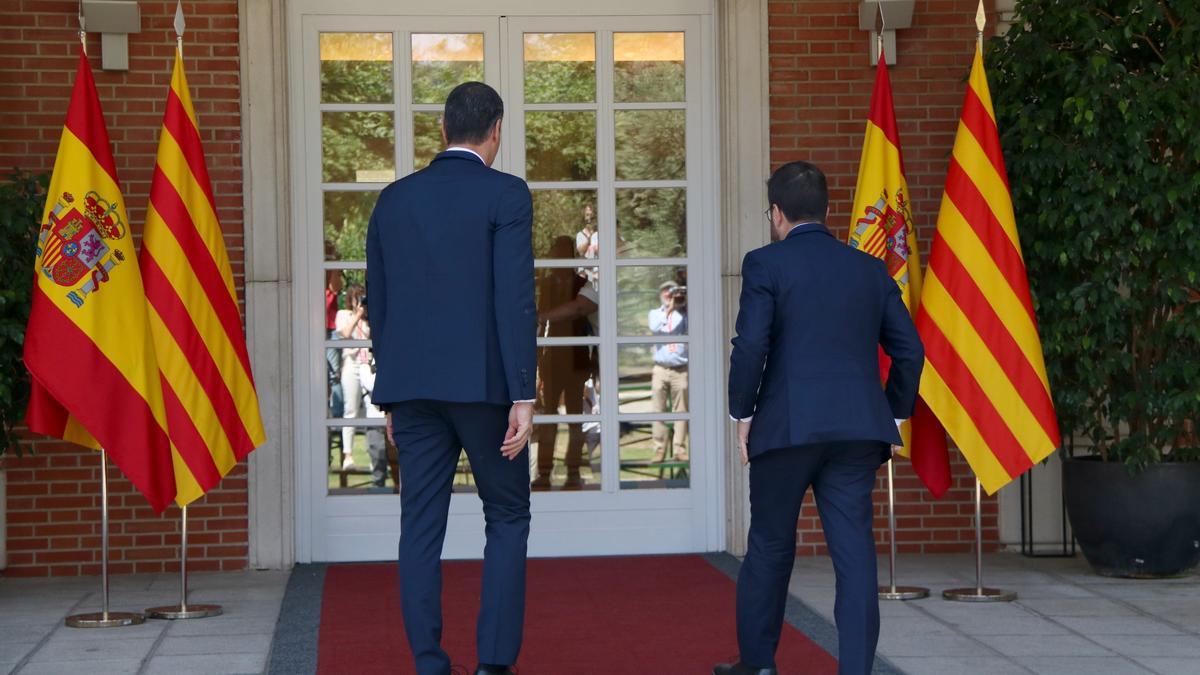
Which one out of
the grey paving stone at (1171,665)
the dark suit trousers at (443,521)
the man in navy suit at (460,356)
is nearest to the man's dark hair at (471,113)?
the man in navy suit at (460,356)

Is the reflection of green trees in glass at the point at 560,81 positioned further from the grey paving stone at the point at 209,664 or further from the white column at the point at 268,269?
the grey paving stone at the point at 209,664

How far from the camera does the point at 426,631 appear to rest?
155 inches

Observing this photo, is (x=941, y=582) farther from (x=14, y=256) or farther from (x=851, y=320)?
(x=14, y=256)

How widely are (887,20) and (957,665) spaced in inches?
127

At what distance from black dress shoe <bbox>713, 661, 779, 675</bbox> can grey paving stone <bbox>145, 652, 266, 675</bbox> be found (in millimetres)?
1383

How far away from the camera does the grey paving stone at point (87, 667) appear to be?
185 inches

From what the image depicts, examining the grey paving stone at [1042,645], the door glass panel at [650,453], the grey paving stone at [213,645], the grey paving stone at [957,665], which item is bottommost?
the grey paving stone at [1042,645]

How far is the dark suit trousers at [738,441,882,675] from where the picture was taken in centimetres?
393

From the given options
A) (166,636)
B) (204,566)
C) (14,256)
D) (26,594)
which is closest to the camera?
(166,636)

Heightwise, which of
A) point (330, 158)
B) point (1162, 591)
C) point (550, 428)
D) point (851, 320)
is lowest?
point (1162, 591)

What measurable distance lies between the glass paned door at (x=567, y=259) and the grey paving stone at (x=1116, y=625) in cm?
206

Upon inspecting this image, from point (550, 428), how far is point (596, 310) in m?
0.58

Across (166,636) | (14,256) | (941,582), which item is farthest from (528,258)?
(941,582)

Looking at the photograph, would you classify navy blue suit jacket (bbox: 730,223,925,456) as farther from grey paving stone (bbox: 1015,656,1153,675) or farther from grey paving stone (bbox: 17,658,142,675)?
grey paving stone (bbox: 17,658,142,675)
